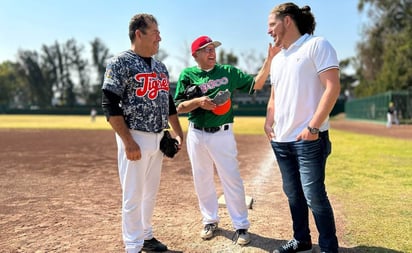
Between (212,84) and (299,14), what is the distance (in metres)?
1.18

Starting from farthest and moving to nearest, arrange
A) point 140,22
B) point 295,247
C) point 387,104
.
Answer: point 387,104 → point 295,247 → point 140,22

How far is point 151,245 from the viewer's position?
3.65 metres

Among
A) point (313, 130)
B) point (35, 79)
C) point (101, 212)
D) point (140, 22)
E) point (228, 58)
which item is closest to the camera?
point (313, 130)

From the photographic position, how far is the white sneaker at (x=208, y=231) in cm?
390

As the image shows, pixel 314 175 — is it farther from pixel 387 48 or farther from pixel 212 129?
pixel 387 48

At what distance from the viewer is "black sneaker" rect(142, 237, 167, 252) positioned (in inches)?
142

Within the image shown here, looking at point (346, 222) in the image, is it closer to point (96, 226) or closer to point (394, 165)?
point (96, 226)

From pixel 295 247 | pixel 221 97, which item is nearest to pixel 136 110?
pixel 221 97

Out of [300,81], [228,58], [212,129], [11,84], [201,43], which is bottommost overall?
[212,129]

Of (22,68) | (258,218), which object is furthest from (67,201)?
(22,68)

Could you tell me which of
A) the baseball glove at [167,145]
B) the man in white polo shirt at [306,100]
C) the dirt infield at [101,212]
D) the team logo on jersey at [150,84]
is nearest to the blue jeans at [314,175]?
the man in white polo shirt at [306,100]

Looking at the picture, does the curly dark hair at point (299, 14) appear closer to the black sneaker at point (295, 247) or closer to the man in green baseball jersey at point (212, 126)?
the man in green baseball jersey at point (212, 126)

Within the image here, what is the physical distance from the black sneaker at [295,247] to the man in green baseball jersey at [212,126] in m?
0.39

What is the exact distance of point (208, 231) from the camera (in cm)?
396
